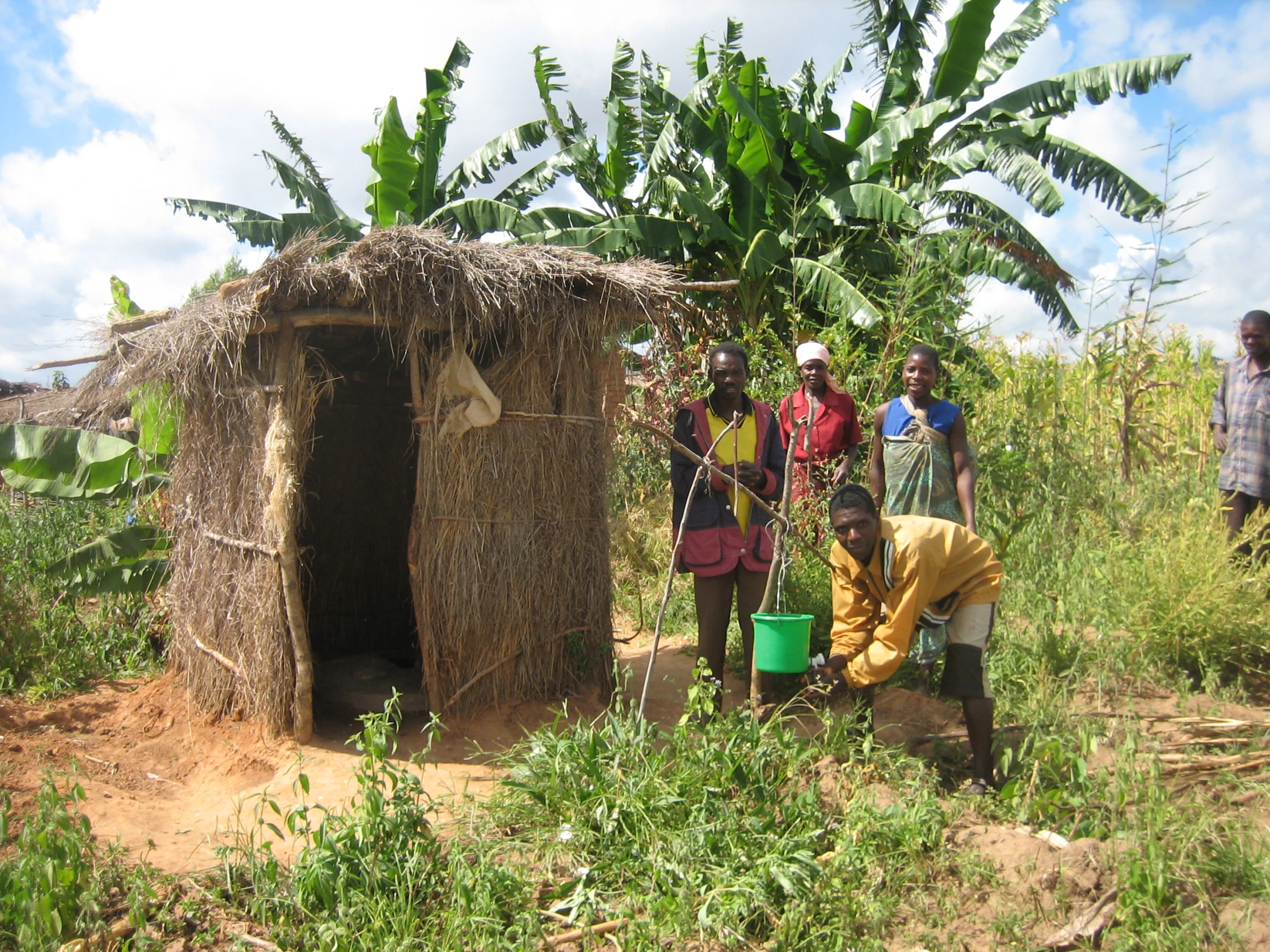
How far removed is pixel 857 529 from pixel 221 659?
133 inches

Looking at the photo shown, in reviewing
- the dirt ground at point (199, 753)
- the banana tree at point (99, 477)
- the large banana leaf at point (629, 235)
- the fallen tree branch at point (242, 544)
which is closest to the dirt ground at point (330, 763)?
the dirt ground at point (199, 753)

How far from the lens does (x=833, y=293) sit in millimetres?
7520

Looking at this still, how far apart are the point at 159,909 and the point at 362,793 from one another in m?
0.68

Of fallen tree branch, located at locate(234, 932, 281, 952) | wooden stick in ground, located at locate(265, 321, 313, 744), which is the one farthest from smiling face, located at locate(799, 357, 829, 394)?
fallen tree branch, located at locate(234, 932, 281, 952)

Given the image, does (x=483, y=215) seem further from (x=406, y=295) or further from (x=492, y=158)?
(x=406, y=295)

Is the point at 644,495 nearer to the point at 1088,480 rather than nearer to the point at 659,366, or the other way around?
the point at 659,366

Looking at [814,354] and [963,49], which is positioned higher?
[963,49]

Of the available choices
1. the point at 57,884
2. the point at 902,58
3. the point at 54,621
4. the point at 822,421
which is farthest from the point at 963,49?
the point at 57,884


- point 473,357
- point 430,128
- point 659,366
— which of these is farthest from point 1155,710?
point 430,128

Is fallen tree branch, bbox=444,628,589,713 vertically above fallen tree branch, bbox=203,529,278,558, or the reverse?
fallen tree branch, bbox=203,529,278,558

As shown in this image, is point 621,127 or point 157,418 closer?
point 157,418

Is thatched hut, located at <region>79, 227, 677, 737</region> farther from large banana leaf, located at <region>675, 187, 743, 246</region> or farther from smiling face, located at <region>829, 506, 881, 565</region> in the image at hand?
large banana leaf, located at <region>675, 187, 743, 246</region>

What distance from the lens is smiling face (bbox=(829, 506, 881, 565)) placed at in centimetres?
307

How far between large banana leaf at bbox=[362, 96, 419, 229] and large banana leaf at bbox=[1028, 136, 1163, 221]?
19.2 feet
